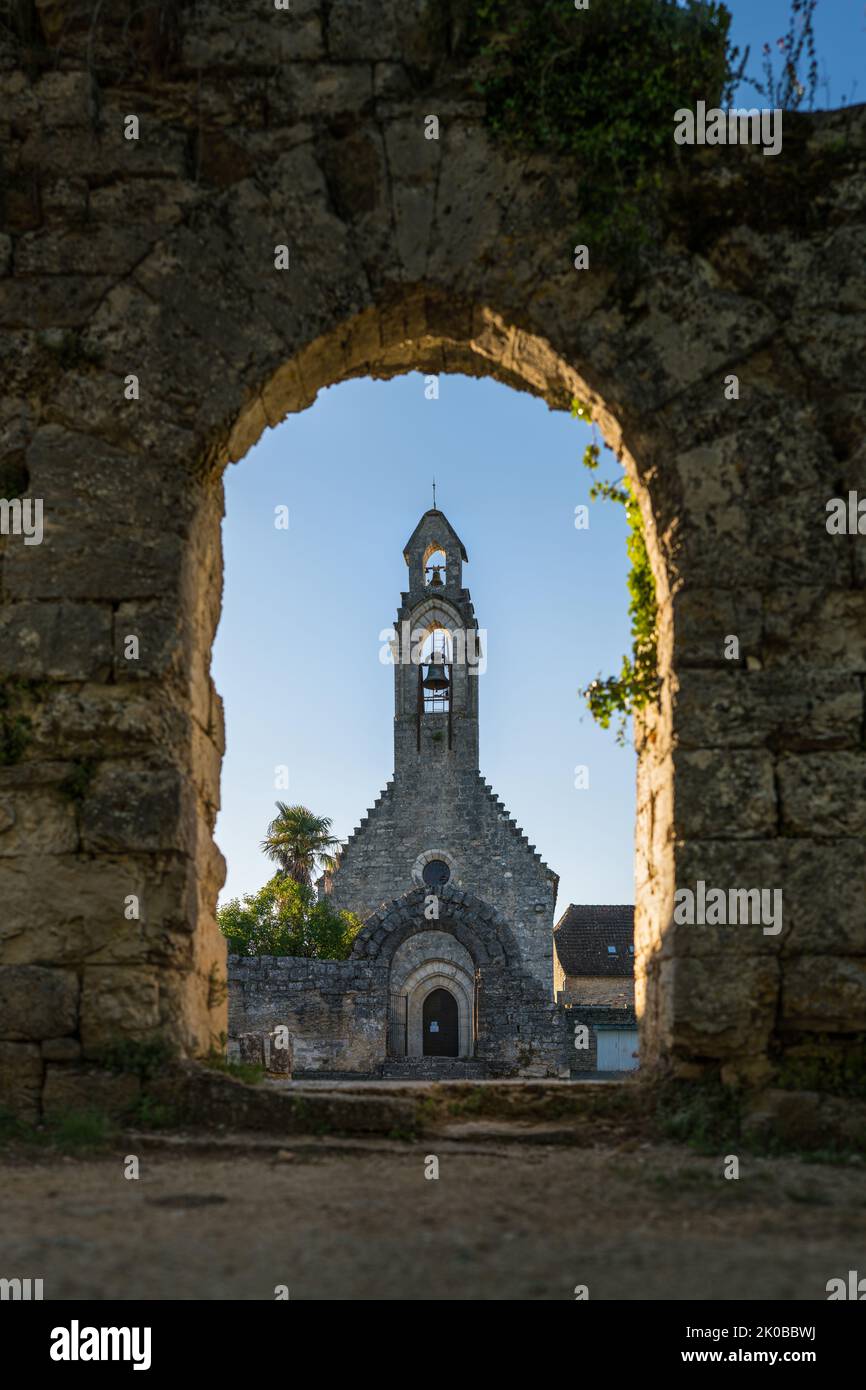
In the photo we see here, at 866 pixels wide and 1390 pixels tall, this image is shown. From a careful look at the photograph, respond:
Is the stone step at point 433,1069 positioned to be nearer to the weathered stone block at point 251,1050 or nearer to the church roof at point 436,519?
the weathered stone block at point 251,1050

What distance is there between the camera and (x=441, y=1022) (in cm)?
2575

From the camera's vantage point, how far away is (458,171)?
17.9 ft

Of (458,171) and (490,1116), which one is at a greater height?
(458,171)

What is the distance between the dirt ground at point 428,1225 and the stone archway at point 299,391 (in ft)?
2.91

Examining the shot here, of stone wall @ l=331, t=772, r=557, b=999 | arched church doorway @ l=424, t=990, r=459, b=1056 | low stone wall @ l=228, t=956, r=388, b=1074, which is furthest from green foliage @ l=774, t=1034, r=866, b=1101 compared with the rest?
stone wall @ l=331, t=772, r=557, b=999

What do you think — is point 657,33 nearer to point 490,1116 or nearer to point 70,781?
point 70,781

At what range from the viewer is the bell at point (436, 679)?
3394cm

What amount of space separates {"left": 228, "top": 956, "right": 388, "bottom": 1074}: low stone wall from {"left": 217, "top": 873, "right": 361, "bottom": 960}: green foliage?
547 centimetres

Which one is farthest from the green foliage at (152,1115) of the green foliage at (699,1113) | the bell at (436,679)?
the bell at (436,679)

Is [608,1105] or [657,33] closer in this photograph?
[608,1105]

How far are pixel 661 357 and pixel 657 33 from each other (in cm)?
146

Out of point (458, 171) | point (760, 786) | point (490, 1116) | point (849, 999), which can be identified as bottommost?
point (490, 1116)

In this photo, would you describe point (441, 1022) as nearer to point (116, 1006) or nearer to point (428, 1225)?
point (116, 1006)

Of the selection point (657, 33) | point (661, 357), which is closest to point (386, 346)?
point (661, 357)
